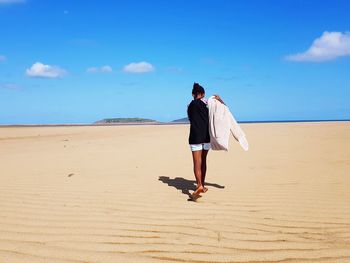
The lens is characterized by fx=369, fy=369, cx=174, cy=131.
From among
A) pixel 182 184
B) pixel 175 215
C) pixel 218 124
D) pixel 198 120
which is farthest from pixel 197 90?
pixel 175 215

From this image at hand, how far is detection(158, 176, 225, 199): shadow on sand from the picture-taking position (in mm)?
6488

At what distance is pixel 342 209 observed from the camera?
4723 millimetres

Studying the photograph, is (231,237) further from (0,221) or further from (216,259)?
(0,221)

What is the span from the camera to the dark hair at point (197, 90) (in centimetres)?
600

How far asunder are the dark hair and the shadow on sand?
165 cm

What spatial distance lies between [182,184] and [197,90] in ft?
6.43

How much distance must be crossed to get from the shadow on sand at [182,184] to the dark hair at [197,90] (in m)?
1.65

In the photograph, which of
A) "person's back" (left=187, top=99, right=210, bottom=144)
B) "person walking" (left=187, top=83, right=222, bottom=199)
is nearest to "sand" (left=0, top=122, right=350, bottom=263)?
"person walking" (left=187, top=83, right=222, bottom=199)

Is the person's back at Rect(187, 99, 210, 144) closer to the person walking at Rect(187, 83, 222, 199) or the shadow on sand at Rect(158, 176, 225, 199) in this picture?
the person walking at Rect(187, 83, 222, 199)

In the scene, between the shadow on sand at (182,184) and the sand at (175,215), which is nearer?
the sand at (175,215)

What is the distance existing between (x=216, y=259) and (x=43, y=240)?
71.7 inches

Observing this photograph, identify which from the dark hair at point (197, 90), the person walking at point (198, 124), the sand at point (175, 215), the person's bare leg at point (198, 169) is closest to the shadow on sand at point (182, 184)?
the sand at point (175, 215)

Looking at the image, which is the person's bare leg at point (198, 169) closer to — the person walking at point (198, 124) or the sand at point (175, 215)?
the person walking at point (198, 124)

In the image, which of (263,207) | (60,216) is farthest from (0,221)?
(263,207)
